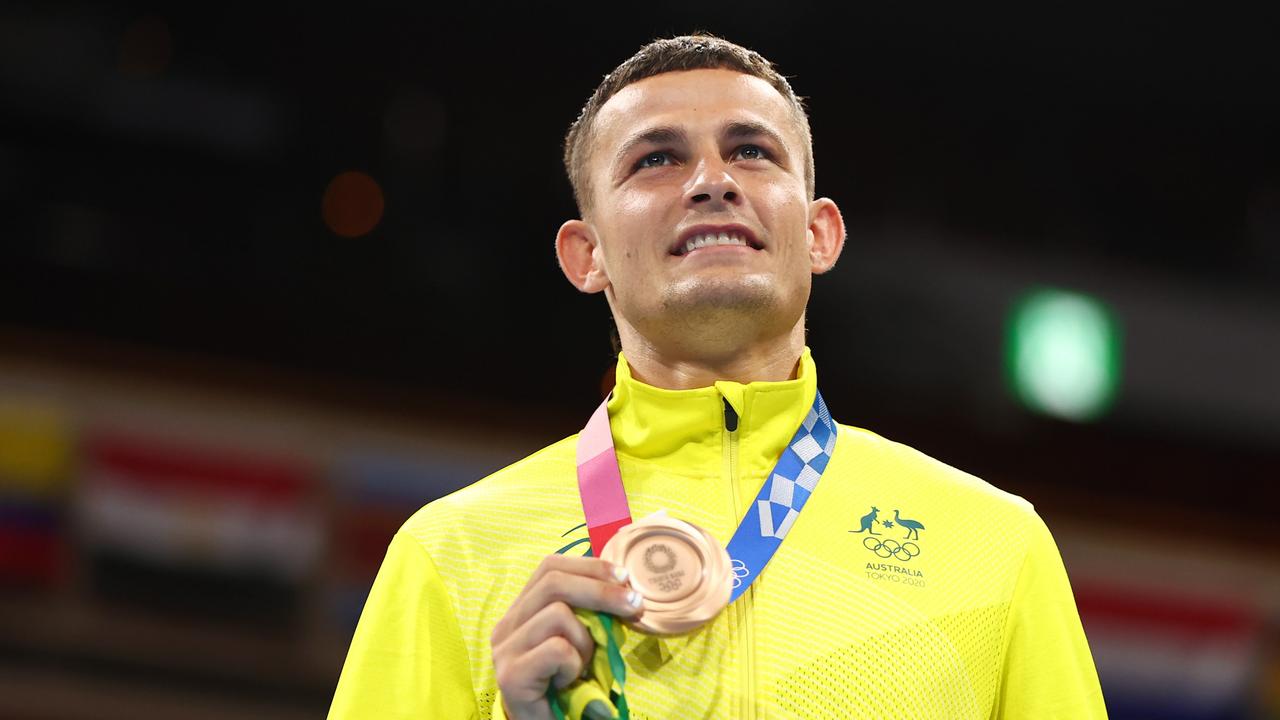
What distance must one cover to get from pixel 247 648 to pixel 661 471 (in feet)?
10.5

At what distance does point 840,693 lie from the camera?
1768 mm

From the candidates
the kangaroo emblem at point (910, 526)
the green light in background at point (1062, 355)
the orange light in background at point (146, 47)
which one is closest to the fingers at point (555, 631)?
the kangaroo emblem at point (910, 526)

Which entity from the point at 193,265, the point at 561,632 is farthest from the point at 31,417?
the point at 561,632

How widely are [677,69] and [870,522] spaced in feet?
2.69

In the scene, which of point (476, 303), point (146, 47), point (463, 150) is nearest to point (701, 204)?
point (476, 303)

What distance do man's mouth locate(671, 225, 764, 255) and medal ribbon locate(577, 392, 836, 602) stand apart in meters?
0.27

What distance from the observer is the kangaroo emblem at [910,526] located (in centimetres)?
195

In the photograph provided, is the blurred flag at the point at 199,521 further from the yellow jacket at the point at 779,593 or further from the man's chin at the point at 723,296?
the man's chin at the point at 723,296

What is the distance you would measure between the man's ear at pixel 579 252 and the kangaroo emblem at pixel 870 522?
64 centimetres

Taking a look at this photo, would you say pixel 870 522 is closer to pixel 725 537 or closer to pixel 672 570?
pixel 725 537

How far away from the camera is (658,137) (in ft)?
7.19

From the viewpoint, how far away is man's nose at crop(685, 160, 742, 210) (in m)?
2.07

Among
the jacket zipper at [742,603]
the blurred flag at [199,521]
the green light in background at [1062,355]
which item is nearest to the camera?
the jacket zipper at [742,603]

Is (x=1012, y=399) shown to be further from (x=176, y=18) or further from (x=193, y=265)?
(x=176, y=18)
